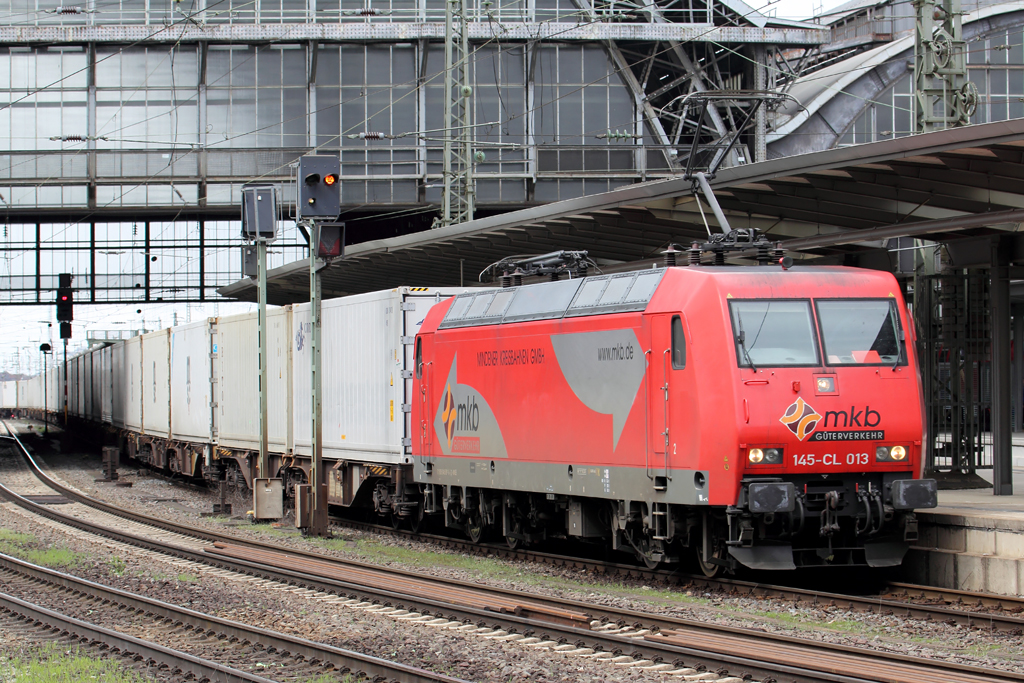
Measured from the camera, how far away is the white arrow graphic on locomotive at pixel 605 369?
12.8 metres

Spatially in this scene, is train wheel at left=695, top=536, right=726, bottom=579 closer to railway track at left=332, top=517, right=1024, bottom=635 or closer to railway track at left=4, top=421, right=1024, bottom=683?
railway track at left=332, top=517, right=1024, bottom=635

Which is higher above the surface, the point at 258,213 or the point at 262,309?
the point at 258,213

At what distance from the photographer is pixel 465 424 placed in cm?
1600

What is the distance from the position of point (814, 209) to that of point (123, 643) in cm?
981

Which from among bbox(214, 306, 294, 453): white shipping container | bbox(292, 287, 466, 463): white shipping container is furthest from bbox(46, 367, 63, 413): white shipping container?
bbox(292, 287, 466, 463): white shipping container

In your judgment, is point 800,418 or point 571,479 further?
point 571,479

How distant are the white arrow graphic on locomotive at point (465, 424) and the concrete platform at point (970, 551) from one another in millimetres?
5045

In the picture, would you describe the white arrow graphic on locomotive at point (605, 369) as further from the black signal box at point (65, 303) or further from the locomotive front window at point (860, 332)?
the black signal box at point (65, 303)

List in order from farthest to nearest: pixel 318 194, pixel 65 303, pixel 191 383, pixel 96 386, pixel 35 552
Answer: pixel 96 386, pixel 65 303, pixel 191 383, pixel 318 194, pixel 35 552

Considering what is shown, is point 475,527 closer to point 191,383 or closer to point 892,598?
point 892,598

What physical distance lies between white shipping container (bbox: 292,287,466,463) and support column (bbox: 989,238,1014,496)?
7.62 metres

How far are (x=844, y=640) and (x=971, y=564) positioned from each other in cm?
291

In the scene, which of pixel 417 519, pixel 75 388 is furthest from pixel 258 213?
pixel 75 388

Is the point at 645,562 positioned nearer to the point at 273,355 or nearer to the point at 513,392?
the point at 513,392
